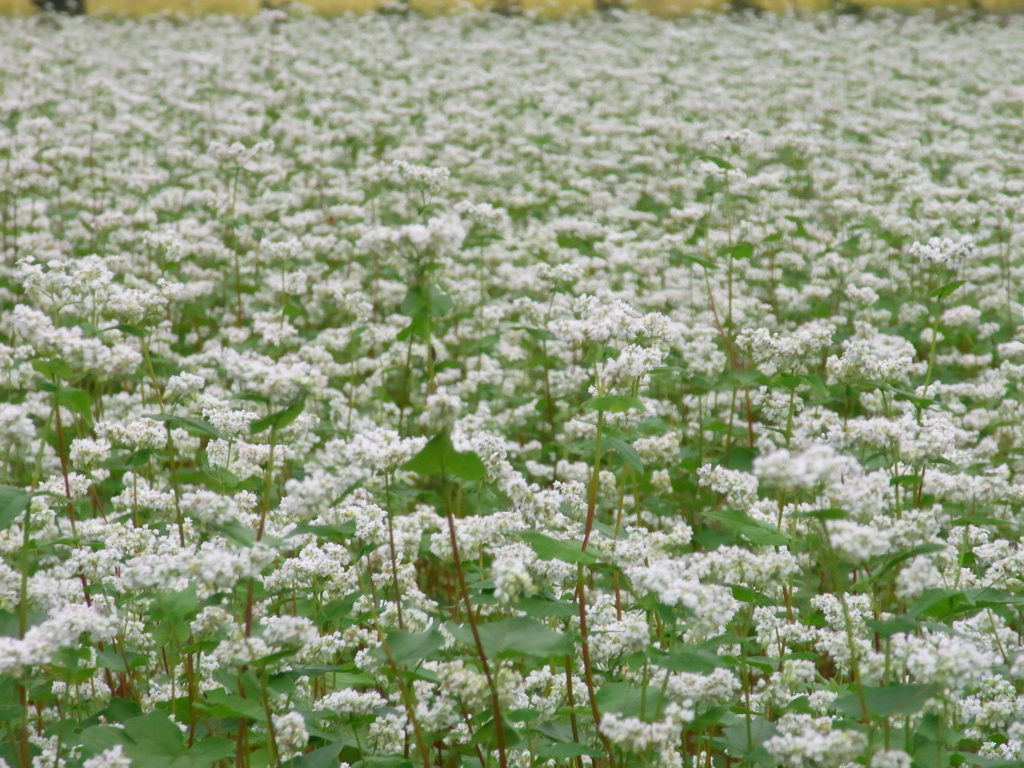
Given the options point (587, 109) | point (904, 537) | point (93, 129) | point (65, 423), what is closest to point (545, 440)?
point (65, 423)

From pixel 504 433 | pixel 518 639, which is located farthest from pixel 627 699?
pixel 504 433

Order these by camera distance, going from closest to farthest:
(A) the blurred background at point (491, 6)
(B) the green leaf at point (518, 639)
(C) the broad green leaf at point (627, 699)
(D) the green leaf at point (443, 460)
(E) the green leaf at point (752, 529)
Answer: (D) the green leaf at point (443, 460) → (B) the green leaf at point (518, 639) → (C) the broad green leaf at point (627, 699) → (E) the green leaf at point (752, 529) → (A) the blurred background at point (491, 6)

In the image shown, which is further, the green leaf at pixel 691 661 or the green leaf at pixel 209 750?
the green leaf at pixel 209 750

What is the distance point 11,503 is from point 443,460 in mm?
1269

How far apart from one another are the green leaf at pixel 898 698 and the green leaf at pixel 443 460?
1192 mm

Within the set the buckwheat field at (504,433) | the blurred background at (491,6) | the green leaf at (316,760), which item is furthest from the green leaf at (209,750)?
the blurred background at (491,6)

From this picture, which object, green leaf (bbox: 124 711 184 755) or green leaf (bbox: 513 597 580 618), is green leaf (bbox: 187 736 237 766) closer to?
green leaf (bbox: 124 711 184 755)

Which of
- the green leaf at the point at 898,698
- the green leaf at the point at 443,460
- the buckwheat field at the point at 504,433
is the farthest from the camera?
the buckwheat field at the point at 504,433

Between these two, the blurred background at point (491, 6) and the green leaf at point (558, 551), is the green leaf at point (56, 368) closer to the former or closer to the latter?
the green leaf at point (558, 551)

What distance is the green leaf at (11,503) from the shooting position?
3.02 metres

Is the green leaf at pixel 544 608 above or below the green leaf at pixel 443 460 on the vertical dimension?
below

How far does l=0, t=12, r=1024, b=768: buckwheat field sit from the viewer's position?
3221 mm

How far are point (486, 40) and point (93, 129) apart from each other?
12.6 metres

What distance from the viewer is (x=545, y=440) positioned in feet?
24.1
